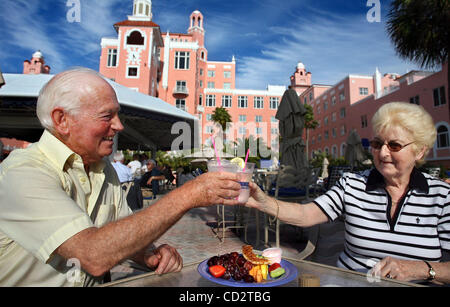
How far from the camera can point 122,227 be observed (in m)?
0.77

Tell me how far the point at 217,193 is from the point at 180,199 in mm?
151

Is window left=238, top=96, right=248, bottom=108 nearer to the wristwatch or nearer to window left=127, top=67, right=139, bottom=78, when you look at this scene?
window left=127, top=67, right=139, bottom=78

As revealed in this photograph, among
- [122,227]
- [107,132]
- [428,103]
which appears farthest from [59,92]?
[428,103]

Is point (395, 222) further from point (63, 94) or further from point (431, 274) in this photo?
point (63, 94)

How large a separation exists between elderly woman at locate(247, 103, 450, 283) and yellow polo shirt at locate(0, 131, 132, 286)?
858 millimetres

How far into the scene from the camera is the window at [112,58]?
28109mm

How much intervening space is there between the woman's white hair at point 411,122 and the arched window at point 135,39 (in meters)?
29.7

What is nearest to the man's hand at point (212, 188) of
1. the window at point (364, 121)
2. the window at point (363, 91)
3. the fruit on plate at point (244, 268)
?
the fruit on plate at point (244, 268)

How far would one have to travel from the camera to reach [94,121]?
1094 mm

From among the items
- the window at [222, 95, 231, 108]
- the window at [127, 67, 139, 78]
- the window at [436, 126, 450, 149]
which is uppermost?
the window at [222, 95, 231, 108]

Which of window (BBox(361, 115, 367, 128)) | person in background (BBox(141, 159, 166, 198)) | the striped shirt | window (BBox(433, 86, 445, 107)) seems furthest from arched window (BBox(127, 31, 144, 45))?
the striped shirt

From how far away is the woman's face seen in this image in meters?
1.44

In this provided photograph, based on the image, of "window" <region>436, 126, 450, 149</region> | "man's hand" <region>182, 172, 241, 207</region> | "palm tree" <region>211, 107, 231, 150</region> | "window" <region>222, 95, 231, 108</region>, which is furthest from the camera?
"window" <region>222, 95, 231, 108</region>

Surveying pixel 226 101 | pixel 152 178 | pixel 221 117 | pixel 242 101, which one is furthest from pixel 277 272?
pixel 242 101
